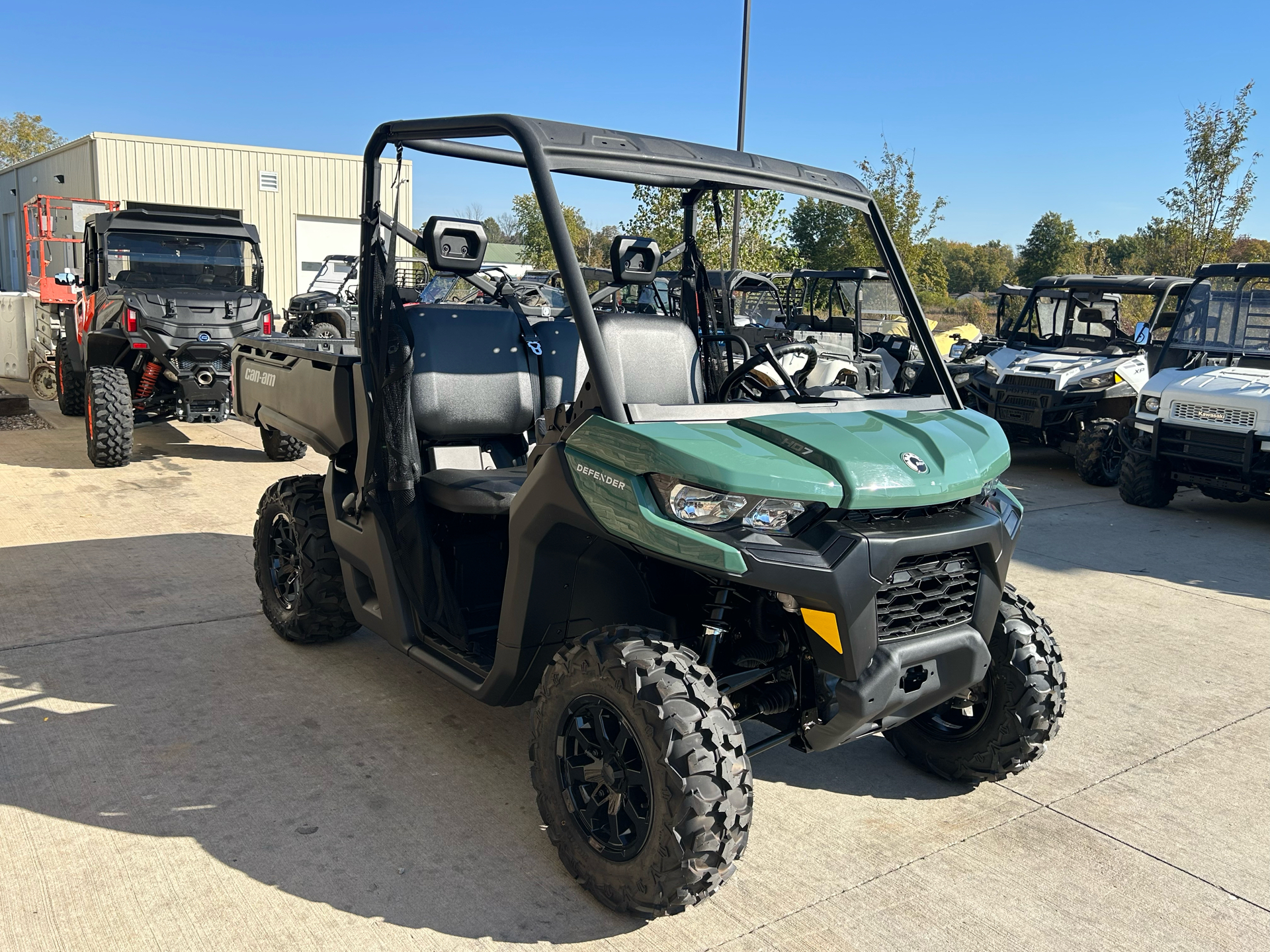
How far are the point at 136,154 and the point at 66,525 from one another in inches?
780

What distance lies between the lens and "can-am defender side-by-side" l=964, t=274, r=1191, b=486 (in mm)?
9648

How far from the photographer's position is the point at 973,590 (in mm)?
2814

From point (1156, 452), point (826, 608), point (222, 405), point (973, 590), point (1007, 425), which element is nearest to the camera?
point (826, 608)

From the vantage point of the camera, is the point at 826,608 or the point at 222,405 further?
the point at 222,405

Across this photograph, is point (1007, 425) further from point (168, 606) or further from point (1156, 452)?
point (168, 606)

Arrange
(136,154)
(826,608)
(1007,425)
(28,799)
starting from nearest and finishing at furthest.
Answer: (826,608)
(28,799)
(1007,425)
(136,154)

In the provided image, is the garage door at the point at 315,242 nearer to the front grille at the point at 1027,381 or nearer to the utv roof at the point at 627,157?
the front grille at the point at 1027,381

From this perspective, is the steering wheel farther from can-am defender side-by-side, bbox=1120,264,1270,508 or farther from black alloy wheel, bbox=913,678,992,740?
can-am defender side-by-side, bbox=1120,264,1270,508

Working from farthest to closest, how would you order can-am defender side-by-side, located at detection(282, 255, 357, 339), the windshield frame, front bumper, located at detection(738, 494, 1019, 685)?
can-am defender side-by-side, located at detection(282, 255, 357, 339) → the windshield frame → front bumper, located at detection(738, 494, 1019, 685)

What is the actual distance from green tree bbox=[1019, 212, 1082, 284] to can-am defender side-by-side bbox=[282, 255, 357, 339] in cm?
2710

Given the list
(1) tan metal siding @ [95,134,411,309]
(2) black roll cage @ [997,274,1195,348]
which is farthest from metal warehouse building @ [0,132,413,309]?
(2) black roll cage @ [997,274,1195,348]

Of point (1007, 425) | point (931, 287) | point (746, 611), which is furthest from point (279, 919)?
point (931, 287)

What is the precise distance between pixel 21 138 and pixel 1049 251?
155 feet

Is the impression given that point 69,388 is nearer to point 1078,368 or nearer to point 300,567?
point 300,567
